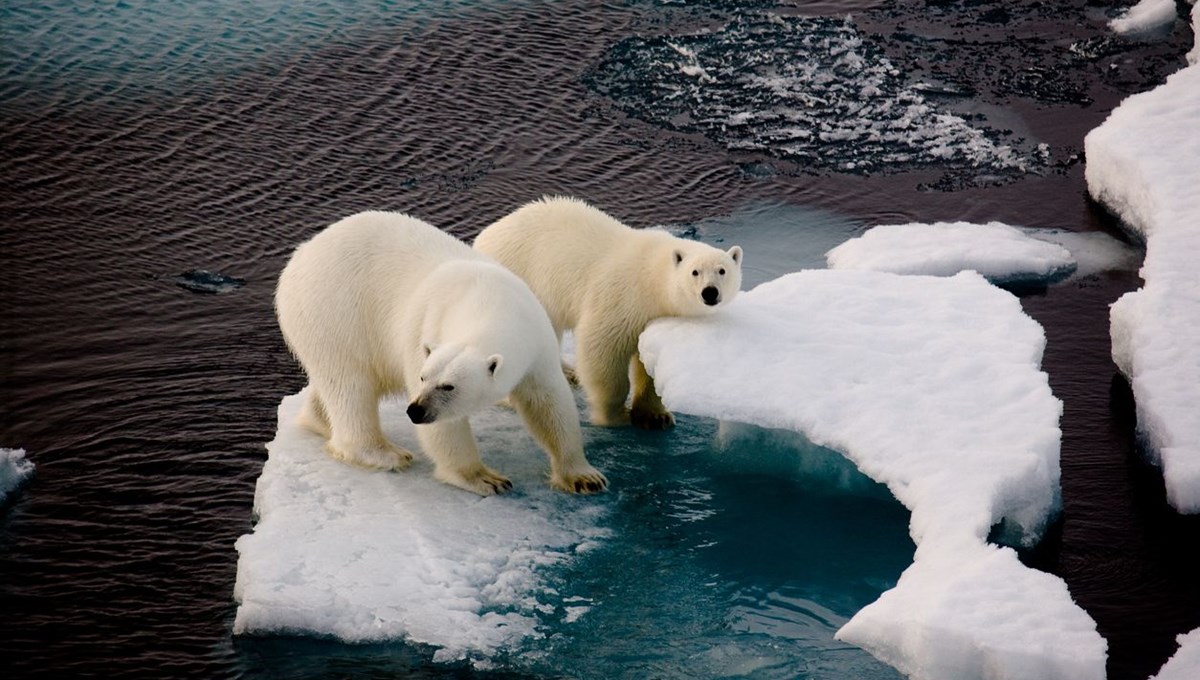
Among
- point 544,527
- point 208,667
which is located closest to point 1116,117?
point 544,527

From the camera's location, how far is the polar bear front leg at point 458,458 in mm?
6339

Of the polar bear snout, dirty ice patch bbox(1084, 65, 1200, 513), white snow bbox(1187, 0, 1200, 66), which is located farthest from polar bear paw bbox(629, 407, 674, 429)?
white snow bbox(1187, 0, 1200, 66)

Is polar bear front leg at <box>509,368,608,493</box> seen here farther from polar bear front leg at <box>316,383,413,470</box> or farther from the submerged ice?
the submerged ice

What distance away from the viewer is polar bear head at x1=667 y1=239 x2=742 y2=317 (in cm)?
677

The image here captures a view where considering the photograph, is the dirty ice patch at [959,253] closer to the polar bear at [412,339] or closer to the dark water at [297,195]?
the dark water at [297,195]

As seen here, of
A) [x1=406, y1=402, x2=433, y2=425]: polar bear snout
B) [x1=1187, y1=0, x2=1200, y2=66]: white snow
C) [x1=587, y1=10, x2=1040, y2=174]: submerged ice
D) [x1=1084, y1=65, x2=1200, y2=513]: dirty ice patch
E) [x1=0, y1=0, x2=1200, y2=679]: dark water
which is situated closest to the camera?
[x1=406, y1=402, x2=433, y2=425]: polar bear snout

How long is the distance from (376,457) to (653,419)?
5.07ft

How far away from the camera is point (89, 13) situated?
41.5 ft

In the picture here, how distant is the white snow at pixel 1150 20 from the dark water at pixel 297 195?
7.9 inches

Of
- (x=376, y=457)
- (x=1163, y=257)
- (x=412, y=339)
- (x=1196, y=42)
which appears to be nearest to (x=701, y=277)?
(x=412, y=339)

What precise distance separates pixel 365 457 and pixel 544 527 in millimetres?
1067

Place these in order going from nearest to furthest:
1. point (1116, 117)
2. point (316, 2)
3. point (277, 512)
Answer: point (277, 512)
point (1116, 117)
point (316, 2)

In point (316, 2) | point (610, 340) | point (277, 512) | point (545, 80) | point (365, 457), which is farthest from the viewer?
point (316, 2)

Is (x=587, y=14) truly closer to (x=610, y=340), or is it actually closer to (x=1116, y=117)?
(x=1116, y=117)
